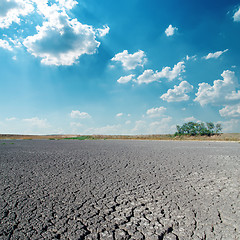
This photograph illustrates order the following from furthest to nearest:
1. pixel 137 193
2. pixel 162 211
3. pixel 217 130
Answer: pixel 217 130 < pixel 137 193 < pixel 162 211

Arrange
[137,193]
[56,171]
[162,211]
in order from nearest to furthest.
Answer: [162,211] < [137,193] < [56,171]

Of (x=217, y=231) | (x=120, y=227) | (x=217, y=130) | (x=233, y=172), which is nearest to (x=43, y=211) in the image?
(x=120, y=227)

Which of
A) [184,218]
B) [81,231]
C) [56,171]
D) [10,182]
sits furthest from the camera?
[56,171]

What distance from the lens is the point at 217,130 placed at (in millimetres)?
35344

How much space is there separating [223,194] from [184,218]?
1.27 m

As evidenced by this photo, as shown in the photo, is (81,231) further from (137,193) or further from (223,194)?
(223,194)

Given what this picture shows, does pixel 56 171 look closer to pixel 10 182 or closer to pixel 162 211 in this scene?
pixel 10 182

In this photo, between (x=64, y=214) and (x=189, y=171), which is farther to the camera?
(x=189, y=171)

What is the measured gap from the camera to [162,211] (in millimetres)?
2275

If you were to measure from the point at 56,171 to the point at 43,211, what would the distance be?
211cm

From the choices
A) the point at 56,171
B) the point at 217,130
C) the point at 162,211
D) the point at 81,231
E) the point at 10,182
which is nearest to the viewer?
the point at 81,231

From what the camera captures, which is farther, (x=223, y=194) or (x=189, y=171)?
(x=189, y=171)

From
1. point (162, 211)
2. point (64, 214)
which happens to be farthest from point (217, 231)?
point (64, 214)

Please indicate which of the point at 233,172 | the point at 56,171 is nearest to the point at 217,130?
the point at 233,172
